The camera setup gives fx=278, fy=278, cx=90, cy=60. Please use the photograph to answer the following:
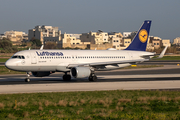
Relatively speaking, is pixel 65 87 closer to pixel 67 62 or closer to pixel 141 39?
pixel 67 62

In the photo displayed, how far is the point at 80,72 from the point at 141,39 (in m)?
15.5

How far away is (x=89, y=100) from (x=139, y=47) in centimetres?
2596

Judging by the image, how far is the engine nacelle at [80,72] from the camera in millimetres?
33906

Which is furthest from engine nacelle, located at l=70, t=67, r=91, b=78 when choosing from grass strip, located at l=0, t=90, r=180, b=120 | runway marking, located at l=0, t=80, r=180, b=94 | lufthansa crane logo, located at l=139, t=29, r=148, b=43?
lufthansa crane logo, located at l=139, t=29, r=148, b=43

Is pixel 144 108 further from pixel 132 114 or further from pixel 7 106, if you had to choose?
pixel 7 106

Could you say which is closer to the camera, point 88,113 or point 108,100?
point 88,113

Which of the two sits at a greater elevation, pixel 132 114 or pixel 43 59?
pixel 43 59

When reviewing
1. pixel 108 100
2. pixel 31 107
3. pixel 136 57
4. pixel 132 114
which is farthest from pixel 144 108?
pixel 136 57

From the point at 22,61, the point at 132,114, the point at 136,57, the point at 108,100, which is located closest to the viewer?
the point at 132,114

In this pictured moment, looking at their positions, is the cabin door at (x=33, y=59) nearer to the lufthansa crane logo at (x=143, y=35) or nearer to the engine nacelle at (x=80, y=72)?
the engine nacelle at (x=80, y=72)

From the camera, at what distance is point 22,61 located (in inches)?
1342

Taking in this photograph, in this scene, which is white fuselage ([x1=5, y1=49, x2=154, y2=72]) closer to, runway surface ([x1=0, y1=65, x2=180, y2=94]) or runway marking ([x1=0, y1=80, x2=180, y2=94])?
Result: runway surface ([x1=0, y1=65, x2=180, y2=94])

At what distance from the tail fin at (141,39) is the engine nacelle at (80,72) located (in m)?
12.8

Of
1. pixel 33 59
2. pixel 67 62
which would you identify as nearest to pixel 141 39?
pixel 67 62
